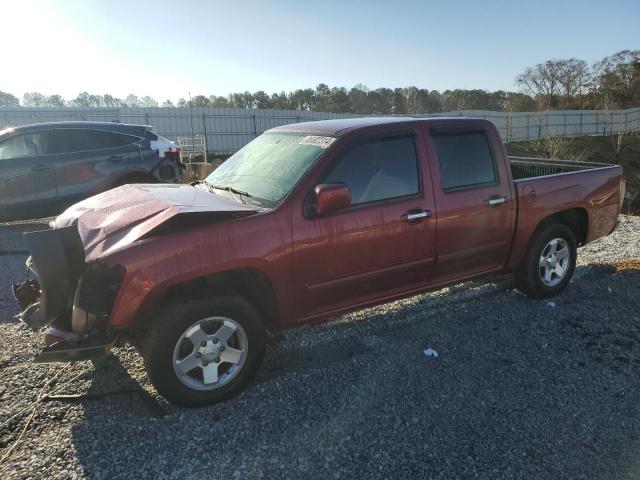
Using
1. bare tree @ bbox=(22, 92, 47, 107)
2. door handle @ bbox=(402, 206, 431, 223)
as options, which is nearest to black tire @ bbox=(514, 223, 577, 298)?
door handle @ bbox=(402, 206, 431, 223)

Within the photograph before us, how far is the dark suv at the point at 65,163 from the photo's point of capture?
26.0 ft

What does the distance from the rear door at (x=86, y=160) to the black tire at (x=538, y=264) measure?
6690mm

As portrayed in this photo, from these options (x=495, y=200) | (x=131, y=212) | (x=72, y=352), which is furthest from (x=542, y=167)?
(x=72, y=352)

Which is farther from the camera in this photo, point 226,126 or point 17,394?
point 226,126

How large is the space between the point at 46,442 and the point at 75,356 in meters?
0.53

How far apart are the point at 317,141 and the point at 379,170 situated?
539mm

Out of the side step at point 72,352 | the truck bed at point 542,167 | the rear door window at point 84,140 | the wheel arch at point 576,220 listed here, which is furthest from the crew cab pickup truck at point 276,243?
the rear door window at point 84,140

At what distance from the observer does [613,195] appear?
17.7ft

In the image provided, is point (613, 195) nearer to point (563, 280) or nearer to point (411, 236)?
point (563, 280)

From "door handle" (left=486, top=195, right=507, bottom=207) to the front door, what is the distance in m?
0.68

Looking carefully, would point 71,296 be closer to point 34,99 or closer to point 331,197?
point 331,197

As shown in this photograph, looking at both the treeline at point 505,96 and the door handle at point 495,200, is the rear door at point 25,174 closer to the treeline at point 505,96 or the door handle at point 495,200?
the door handle at point 495,200

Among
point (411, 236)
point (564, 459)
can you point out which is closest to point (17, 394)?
point (411, 236)

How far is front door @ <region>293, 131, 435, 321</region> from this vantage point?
353 centimetres
